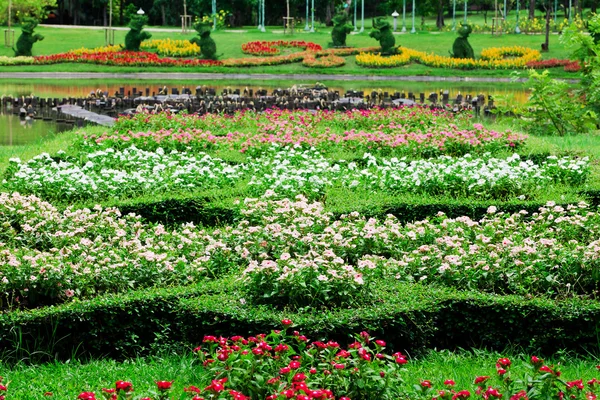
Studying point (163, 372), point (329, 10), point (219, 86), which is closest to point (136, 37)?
point (219, 86)

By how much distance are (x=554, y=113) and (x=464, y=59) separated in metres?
22.1

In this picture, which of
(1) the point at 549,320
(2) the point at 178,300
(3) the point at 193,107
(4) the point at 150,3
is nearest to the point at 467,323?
(1) the point at 549,320

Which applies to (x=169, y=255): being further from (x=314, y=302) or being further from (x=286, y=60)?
(x=286, y=60)

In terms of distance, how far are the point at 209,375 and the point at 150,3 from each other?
5480 cm

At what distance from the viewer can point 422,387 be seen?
170 inches

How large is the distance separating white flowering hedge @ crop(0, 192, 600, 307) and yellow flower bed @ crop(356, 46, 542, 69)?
29.6 m

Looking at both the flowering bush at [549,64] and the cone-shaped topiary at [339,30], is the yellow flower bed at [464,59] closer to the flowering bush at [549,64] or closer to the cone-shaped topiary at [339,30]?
the flowering bush at [549,64]

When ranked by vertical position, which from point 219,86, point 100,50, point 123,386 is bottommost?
point 123,386

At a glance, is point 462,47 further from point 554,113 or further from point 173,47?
point 554,113

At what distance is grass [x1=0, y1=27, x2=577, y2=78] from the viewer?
35.6 metres

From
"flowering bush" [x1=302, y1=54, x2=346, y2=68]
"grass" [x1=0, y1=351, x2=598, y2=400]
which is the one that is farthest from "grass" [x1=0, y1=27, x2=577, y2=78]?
"grass" [x1=0, y1=351, x2=598, y2=400]

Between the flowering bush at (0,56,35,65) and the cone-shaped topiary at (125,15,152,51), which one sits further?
the cone-shaped topiary at (125,15,152,51)

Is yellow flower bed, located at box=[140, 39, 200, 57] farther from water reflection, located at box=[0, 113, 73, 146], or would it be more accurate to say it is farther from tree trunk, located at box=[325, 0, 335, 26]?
water reflection, located at box=[0, 113, 73, 146]

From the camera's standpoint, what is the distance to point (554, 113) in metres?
15.9
